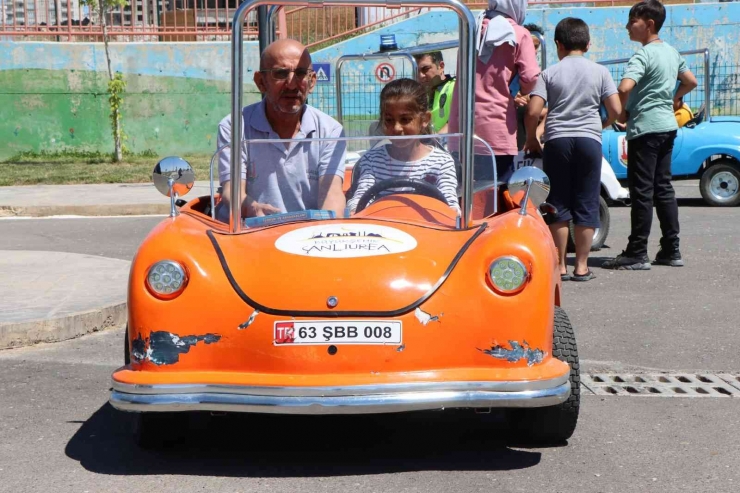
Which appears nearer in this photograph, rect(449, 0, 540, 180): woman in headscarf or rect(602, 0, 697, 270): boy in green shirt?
rect(449, 0, 540, 180): woman in headscarf

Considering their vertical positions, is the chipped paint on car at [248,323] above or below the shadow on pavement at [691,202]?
above

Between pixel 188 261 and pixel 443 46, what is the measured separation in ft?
18.6

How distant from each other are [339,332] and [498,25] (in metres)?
3.87

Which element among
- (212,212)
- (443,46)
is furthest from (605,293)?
(212,212)

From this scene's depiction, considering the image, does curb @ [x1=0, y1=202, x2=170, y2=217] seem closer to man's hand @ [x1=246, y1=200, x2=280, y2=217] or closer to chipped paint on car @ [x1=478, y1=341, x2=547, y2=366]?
man's hand @ [x1=246, y1=200, x2=280, y2=217]

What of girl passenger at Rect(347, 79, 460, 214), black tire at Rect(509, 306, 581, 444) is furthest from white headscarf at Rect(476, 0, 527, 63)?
black tire at Rect(509, 306, 581, 444)

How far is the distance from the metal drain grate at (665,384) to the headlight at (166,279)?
2111mm

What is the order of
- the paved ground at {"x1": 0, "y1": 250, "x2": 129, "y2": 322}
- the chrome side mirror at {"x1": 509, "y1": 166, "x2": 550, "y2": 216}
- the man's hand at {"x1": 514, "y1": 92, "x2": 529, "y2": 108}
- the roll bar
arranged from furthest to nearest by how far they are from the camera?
the man's hand at {"x1": 514, "y1": 92, "x2": 529, "y2": 108} < the paved ground at {"x1": 0, "y1": 250, "x2": 129, "y2": 322} < the chrome side mirror at {"x1": 509, "y1": 166, "x2": 550, "y2": 216} < the roll bar

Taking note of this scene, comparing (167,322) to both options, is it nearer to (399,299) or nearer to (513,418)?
(399,299)

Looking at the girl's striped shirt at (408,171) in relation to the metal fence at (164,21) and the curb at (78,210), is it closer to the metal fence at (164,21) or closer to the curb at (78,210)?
the curb at (78,210)

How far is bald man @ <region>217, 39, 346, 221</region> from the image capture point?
4961mm

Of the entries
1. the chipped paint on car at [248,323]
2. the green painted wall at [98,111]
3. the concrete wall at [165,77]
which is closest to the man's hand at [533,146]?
the chipped paint on car at [248,323]

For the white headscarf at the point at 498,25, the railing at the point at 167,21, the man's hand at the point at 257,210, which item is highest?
the railing at the point at 167,21

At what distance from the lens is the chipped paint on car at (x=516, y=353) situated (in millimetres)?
4004
